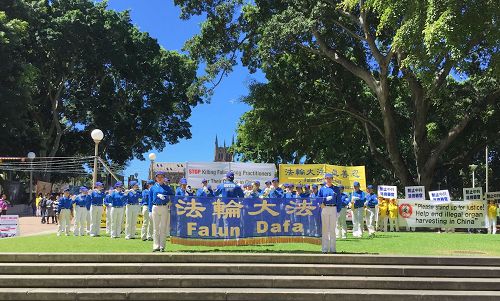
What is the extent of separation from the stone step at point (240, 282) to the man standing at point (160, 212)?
1917mm

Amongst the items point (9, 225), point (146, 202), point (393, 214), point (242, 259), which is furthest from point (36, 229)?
point (242, 259)

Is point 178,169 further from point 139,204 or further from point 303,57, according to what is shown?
point 303,57

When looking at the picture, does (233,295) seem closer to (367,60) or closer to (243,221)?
(243,221)

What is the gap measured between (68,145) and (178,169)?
26650 millimetres

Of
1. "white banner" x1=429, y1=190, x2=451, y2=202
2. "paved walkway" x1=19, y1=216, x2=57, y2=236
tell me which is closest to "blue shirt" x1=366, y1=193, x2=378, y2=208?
"white banner" x1=429, y1=190, x2=451, y2=202

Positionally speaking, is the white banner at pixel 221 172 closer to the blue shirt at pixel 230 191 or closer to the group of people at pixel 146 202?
the group of people at pixel 146 202

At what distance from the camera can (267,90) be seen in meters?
29.1

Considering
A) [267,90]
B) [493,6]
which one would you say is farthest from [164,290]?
[267,90]

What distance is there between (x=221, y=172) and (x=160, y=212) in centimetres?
954

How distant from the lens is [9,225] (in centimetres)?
1784

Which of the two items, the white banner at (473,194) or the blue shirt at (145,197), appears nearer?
the blue shirt at (145,197)

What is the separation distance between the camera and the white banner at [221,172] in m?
20.3

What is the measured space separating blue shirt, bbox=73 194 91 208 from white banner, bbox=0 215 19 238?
214 cm

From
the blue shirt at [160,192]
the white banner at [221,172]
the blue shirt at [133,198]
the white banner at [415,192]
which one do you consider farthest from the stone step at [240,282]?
the white banner at [415,192]
